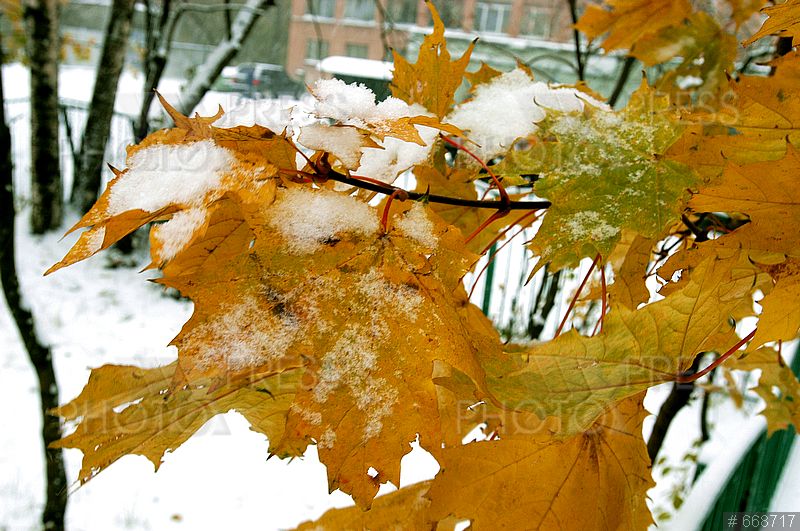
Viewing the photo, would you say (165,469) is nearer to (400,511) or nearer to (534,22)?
(400,511)

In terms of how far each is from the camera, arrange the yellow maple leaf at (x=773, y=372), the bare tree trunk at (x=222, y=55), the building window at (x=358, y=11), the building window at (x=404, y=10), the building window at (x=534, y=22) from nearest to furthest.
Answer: the yellow maple leaf at (x=773, y=372) < the bare tree trunk at (x=222, y=55) < the building window at (x=358, y=11) < the building window at (x=404, y=10) < the building window at (x=534, y=22)

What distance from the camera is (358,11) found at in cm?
677

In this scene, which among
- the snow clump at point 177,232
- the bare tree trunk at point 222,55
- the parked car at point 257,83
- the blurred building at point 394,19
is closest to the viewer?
the snow clump at point 177,232

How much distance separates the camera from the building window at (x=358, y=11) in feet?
21.9

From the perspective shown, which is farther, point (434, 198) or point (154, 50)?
point (154, 50)

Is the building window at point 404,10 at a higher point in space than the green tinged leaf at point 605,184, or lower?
lower

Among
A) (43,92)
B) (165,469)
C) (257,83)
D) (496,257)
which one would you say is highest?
(43,92)

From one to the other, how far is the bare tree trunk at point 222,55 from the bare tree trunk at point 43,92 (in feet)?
1.67

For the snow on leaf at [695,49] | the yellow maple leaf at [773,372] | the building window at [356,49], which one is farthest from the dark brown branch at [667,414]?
the building window at [356,49]

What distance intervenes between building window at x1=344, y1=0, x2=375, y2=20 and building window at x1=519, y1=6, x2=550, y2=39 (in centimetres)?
185

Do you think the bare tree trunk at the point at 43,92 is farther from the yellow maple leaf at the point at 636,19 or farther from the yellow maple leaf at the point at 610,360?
the yellow maple leaf at the point at 610,360

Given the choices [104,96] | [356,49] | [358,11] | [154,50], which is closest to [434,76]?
[154,50]

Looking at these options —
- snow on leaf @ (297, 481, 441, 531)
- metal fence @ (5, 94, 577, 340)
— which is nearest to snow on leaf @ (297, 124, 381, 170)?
snow on leaf @ (297, 481, 441, 531)

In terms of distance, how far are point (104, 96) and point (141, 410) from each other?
10.5 feet
